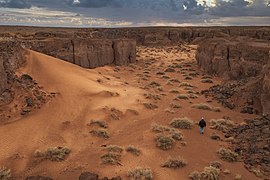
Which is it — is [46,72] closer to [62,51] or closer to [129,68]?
[62,51]

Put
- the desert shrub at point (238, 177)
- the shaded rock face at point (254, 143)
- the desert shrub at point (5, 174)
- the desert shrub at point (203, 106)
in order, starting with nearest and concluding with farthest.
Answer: the desert shrub at point (5, 174) < the desert shrub at point (238, 177) < the shaded rock face at point (254, 143) < the desert shrub at point (203, 106)

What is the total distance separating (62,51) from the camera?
29.9 meters

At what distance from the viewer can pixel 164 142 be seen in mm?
14891

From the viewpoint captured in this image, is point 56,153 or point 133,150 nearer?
point 56,153

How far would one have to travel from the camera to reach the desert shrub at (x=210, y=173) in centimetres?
1183

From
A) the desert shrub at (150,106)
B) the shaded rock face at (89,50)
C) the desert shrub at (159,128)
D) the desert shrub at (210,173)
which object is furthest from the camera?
the shaded rock face at (89,50)

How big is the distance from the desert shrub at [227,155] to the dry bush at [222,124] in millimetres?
3181

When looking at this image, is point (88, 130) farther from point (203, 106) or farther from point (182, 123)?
point (203, 106)

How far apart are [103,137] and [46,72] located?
25.4 feet

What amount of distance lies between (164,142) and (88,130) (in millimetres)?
4179

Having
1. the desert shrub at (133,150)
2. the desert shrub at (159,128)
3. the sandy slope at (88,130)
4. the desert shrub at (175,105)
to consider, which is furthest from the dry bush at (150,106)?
the desert shrub at (133,150)

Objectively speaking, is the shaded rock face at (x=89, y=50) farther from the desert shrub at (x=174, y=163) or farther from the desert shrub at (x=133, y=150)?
the desert shrub at (x=174, y=163)

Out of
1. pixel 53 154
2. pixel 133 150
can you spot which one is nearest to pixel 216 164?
A: pixel 133 150

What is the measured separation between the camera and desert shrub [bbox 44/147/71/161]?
1329cm
